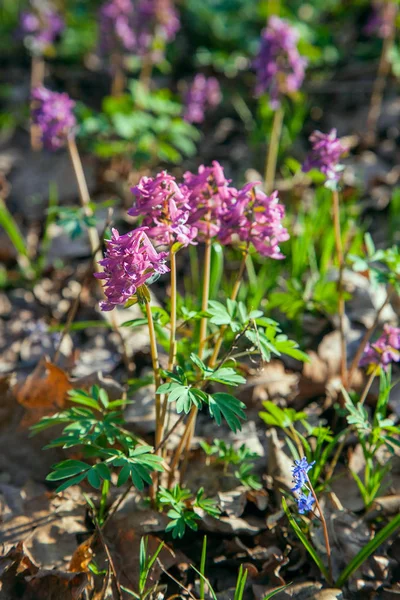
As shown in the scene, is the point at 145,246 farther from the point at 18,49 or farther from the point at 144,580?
the point at 18,49

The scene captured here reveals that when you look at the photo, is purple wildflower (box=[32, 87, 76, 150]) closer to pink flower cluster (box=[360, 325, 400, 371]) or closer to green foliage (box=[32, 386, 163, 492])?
green foliage (box=[32, 386, 163, 492])

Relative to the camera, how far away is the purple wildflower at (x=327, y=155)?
99.7 inches

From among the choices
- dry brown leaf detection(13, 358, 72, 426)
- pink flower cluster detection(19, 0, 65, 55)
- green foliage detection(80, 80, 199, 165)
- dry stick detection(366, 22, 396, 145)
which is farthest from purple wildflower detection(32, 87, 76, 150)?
dry stick detection(366, 22, 396, 145)

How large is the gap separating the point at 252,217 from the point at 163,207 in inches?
14.3

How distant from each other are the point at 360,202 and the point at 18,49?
4120mm

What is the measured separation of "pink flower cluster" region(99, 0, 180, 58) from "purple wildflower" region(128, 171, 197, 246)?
3.48m

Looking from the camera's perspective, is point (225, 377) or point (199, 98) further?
point (199, 98)

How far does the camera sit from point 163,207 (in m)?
2.00

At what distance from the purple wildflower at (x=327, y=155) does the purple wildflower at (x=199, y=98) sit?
8.17ft

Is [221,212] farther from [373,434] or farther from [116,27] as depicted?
[116,27]

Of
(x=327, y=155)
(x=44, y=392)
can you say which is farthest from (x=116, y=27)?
(x=44, y=392)

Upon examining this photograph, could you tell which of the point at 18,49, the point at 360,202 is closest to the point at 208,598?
the point at 360,202

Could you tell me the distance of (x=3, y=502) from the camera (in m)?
2.52

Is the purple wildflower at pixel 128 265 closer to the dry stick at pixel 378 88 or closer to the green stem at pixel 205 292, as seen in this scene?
the green stem at pixel 205 292
